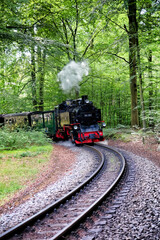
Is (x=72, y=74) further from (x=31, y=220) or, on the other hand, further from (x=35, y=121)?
(x=31, y=220)

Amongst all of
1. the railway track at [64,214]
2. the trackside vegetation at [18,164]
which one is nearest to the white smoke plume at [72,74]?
the trackside vegetation at [18,164]

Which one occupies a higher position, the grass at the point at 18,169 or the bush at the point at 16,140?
Result: the bush at the point at 16,140

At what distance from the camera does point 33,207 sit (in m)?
4.57

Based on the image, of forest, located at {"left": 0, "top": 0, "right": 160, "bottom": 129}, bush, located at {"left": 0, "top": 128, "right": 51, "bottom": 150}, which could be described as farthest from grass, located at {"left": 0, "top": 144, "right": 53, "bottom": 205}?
forest, located at {"left": 0, "top": 0, "right": 160, "bottom": 129}

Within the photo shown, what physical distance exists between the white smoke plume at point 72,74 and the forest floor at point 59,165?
6.99 metres

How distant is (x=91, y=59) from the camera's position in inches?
718

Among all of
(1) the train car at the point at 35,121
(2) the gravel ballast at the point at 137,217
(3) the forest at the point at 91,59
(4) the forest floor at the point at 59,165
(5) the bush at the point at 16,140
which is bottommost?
(4) the forest floor at the point at 59,165

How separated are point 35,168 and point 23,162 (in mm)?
806

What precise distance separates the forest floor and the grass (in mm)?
257

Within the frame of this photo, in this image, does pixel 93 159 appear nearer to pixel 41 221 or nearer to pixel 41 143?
pixel 41 143

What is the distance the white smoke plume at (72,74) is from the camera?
17.7m

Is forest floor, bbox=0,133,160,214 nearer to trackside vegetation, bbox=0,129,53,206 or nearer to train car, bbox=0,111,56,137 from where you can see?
trackside vegetation, bbox=0,129,53,206

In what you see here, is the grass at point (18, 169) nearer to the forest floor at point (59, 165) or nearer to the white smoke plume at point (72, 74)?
the forest floor at point (59, 165)

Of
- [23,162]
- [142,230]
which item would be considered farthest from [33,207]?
[23,162]
